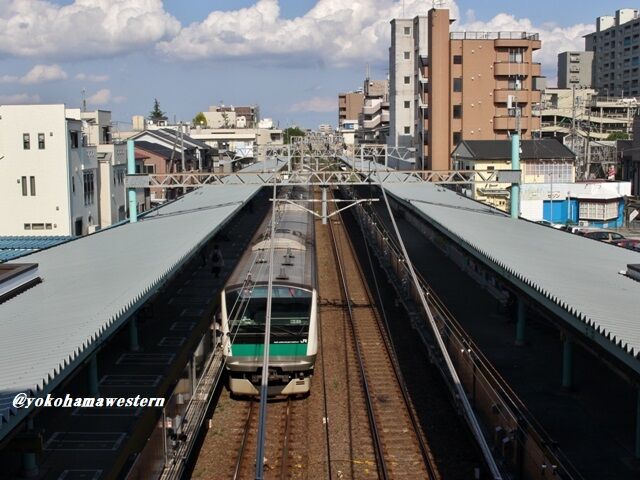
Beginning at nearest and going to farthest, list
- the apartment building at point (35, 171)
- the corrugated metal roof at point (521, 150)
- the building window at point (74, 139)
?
the apartment building at point (35, 171) < the building window at point (74, 139) < the corrugated metal roof at point (521, 150)

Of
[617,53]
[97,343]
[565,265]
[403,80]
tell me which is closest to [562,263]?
[565,265]

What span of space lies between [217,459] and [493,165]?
24.3 meters

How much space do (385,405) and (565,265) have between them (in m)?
3.12

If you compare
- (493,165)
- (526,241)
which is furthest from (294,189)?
(526,241)

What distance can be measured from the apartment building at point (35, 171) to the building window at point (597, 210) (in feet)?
61.8

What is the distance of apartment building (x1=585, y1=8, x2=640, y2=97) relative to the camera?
67.1 meters

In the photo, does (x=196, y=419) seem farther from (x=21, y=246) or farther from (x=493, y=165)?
(x=493, y=165)

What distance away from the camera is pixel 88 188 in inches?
1015

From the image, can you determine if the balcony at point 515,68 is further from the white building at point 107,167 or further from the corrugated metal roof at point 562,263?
the corrugated metal roof at point 562,263

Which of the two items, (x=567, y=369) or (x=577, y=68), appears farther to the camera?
(x=577, y=68)

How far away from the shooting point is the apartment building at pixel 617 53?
67125 mm

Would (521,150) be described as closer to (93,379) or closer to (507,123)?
(507,123)

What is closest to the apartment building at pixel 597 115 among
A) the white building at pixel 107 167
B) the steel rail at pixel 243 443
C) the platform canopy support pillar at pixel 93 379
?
the white building at pixel 107 167

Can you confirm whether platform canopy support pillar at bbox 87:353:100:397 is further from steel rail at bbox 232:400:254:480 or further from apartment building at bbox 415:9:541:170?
apartment building at bbox 415:9:541:170
